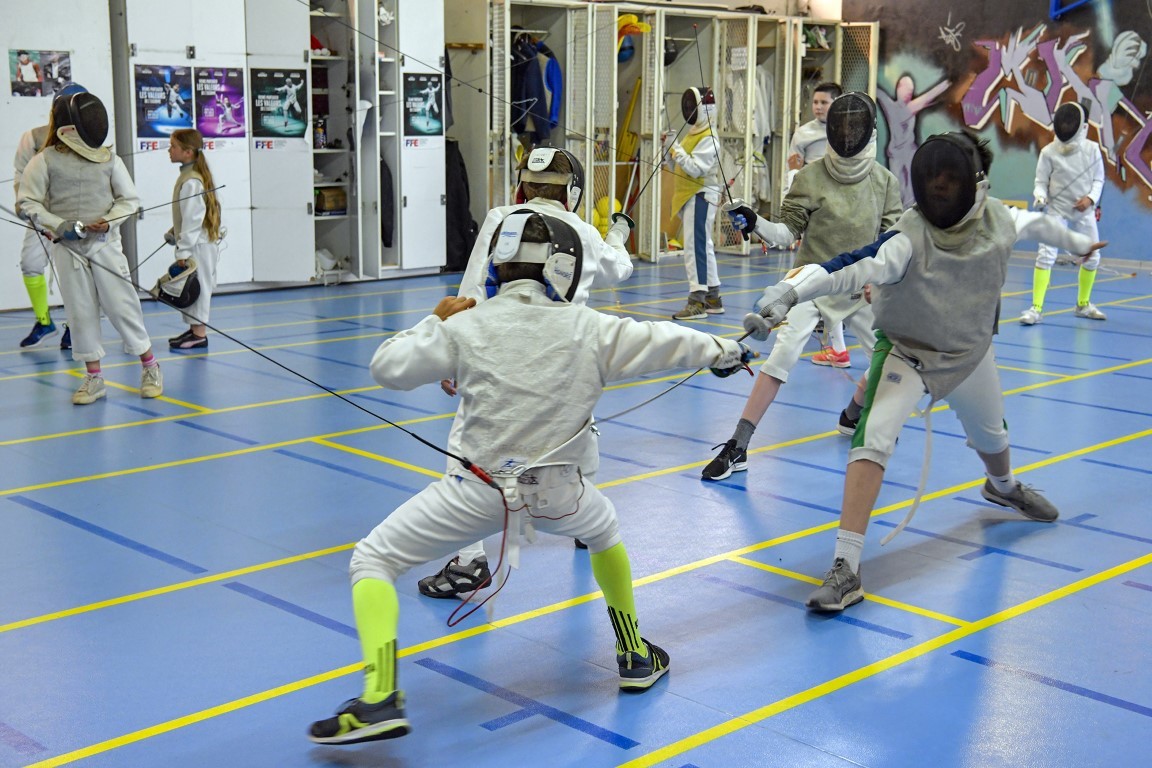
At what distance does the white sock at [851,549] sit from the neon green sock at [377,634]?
1539mm

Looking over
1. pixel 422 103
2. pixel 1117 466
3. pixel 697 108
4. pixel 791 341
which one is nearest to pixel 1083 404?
pixel 1117 466

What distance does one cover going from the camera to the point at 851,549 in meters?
3.76

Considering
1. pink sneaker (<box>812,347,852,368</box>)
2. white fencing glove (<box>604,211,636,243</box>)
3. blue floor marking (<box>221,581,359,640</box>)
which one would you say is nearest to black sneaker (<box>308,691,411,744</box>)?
blue floor marking (<box>221,581,359,640</box>)

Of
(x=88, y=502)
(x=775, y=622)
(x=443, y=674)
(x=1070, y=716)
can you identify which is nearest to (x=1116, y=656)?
(x=1070, y=716)

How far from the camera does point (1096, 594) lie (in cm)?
382

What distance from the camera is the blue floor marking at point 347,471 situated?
4.91m

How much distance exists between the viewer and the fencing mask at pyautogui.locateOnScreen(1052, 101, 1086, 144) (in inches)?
349

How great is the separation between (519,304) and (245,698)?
117 centimetres

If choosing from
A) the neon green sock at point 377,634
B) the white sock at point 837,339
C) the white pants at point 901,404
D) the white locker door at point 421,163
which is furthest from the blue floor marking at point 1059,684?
the white locker door at point 421,163

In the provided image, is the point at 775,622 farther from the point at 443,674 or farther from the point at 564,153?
the point at 564,153

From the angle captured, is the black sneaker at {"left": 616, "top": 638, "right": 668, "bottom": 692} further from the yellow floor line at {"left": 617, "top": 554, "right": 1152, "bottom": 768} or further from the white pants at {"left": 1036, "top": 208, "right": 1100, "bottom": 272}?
the white pants at {"left": 1036, "top": 208, "right": 1100, "bottom": 272}

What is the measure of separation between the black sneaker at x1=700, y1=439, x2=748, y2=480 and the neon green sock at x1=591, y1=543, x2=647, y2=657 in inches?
77.9

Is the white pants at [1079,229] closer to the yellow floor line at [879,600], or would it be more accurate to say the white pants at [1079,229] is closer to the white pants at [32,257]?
the yellow floor line at [879,600]

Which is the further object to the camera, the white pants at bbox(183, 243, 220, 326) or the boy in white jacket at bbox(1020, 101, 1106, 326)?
the boy in white jacket at bbox(1020, 101, 1106, 326)
